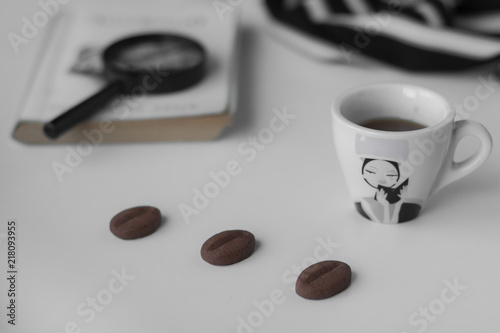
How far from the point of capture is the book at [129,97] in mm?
826

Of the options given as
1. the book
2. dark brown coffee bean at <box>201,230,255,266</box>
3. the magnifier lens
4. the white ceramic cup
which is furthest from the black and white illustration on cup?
the magnifier lens

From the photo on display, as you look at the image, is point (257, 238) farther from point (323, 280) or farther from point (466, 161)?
point (466, 161)

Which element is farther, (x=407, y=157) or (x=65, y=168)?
(x=65, y=168)

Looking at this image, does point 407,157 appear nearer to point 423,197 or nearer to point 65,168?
point 423,197

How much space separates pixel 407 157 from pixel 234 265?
187 mm

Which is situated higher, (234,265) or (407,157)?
(407,157)

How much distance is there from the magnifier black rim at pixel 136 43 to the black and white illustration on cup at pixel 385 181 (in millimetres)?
327

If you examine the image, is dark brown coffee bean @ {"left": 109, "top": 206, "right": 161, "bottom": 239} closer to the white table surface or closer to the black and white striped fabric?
the white table surface

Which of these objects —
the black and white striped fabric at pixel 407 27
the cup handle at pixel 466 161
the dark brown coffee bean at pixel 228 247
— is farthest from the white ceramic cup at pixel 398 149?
the black and white striped fabric at pixel 407 27

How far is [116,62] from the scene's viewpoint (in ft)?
2.92

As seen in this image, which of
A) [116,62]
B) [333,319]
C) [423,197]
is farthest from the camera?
[116,62]

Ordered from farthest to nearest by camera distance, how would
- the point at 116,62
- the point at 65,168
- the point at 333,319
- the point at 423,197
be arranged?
the point at 116,62, the point at 65,168, the point at 423,197, the point at 333,319

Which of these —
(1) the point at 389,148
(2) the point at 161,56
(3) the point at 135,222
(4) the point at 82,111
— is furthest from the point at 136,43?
(1) the point at 389,148

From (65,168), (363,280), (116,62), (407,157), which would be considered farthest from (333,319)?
(116,62)
